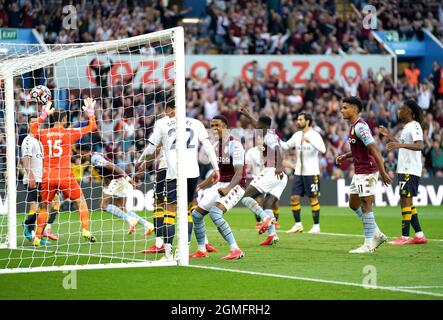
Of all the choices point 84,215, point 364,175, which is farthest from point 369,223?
point 84,215

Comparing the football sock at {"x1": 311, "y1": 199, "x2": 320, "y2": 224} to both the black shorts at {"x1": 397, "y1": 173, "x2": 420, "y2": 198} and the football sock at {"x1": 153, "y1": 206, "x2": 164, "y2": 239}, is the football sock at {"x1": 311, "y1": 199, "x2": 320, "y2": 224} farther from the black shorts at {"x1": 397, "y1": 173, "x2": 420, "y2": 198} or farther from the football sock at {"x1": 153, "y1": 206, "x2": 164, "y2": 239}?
the football sock at {"x1": 153, "y1": 206, "x2": 164, "y2": 239}

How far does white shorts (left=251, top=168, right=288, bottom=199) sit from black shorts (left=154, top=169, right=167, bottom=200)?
137 inches

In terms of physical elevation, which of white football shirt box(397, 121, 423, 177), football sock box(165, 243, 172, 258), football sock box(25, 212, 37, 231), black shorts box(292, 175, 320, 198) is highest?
white football shirt box(397, 121, 423, 177)

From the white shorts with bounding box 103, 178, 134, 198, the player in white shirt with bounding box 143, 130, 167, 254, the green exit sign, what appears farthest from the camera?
the green exit sign

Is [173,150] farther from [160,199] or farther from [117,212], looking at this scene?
[117,212]

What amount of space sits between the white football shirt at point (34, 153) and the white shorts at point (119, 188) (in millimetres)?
1414

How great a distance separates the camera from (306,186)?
19.3m

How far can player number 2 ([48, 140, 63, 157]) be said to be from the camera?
50.3 feet

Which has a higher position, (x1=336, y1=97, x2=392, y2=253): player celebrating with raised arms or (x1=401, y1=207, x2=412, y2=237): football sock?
(x1=336, y1=97, x2=392, y2=253): player celebrating with raised arms

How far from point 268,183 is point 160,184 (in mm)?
3703

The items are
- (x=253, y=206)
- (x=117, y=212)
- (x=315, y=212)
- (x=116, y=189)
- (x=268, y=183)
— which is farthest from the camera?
(x=315, y=212)

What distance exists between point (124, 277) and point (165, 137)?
3.11m

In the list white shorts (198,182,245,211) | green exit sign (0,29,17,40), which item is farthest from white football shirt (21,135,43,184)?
green exit sign (0,29,17,40)

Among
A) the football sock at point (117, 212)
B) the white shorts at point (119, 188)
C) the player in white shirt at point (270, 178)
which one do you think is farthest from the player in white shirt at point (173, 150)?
the white shorts at point (119, 188)
